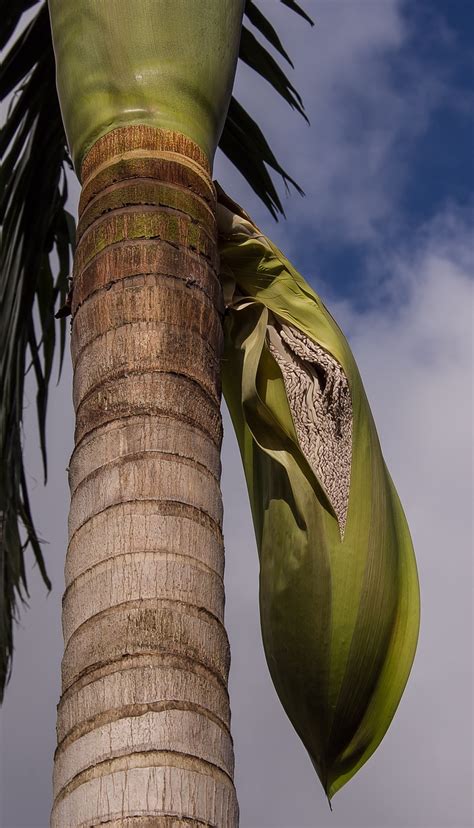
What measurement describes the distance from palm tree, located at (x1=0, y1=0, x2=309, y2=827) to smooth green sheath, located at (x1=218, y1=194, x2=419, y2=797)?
0.31 meters

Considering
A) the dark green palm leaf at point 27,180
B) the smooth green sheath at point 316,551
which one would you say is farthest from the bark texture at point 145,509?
the dark green palm leaf at point 27,180

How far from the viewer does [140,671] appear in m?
2.84

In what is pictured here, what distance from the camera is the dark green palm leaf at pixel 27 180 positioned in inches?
209

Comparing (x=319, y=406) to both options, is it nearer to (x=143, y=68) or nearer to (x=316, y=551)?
(x=316, y=551)

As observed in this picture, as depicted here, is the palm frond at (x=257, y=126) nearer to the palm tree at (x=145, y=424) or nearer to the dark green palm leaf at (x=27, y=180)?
the dark green palm leaf at (x=27, y=180)

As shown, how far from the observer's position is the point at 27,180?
545 cm

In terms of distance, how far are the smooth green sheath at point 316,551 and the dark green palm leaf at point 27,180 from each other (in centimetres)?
147

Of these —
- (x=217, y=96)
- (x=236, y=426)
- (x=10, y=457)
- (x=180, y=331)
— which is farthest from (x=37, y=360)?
(x=180, y=331)

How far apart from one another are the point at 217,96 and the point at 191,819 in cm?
205

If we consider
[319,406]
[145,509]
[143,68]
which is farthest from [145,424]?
[143,68]

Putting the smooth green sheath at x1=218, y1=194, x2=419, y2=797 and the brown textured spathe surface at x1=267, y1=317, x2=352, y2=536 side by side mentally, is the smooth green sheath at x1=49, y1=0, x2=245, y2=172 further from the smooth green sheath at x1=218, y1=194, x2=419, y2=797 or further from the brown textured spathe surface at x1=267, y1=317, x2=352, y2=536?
the brown textured spathe surface at x1=267, y1=317, x2=352, y2=536

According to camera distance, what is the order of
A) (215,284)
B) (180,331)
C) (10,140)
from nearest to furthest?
(180,331)
(215,284)
(10,140)

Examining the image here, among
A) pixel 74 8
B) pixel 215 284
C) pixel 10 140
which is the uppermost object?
pixel 10 140

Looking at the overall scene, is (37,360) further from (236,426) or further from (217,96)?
(217,96)
